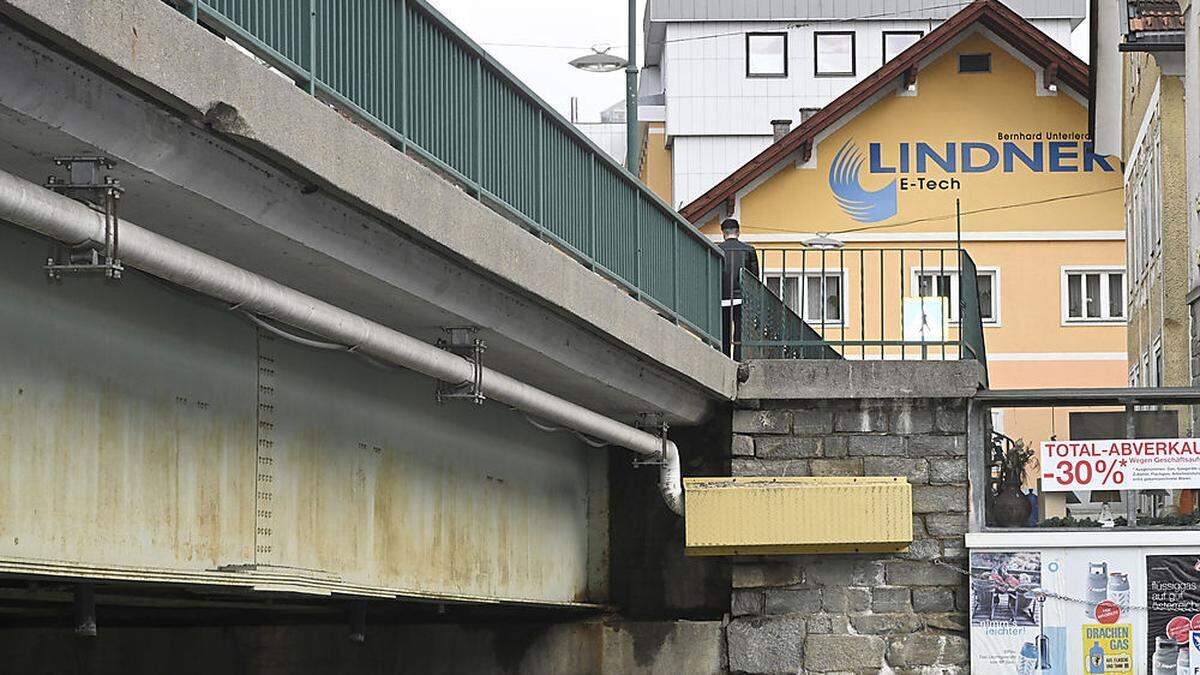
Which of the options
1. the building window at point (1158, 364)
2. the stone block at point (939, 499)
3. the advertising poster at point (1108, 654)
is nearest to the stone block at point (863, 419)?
the stone block at point (939, 499)

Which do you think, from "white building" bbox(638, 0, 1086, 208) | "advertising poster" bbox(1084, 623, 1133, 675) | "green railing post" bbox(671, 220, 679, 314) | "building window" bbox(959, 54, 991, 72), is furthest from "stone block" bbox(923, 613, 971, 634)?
"white building" bbox(638, 0, 1086, 208)

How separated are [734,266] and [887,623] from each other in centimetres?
306

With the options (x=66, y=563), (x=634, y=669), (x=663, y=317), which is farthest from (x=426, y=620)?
(x=66, y=563)

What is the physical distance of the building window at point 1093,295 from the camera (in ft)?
140

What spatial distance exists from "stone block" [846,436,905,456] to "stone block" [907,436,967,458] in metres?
0.08

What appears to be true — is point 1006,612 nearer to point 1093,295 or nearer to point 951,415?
point 951,415

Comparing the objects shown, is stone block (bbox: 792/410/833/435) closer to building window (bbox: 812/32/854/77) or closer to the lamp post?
the lamp post

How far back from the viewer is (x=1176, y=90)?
23703mm

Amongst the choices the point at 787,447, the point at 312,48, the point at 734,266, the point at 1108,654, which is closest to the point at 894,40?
the point at 734,266

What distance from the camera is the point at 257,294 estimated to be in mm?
8914

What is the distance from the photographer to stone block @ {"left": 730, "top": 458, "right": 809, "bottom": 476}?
1656 centimetres

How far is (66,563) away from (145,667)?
8.09m

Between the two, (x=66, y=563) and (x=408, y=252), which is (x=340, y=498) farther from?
(x=66, y=563)

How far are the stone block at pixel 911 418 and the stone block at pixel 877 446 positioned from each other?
0.08 meters
